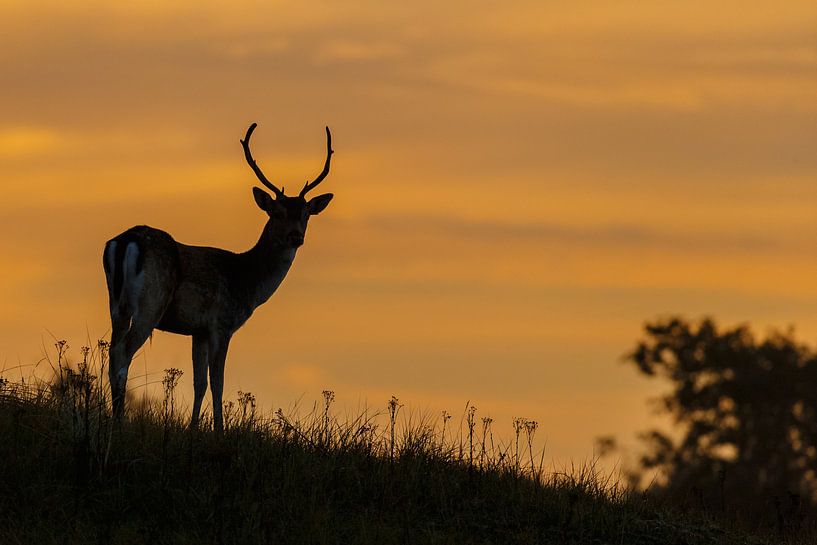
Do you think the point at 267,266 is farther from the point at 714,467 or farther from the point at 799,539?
the point at 714,467

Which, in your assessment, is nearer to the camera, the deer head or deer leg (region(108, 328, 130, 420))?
deer leg (region(108, 328, 130, 420))

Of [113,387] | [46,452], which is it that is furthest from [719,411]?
[46,452]

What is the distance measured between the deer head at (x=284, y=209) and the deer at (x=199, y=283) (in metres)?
0.01

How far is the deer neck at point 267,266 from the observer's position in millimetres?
16031

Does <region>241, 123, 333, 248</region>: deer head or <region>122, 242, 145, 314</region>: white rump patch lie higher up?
<region>241, 123, 333, 248</region>: deer head

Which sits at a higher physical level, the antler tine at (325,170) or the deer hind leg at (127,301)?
the antler tine at (325,170)

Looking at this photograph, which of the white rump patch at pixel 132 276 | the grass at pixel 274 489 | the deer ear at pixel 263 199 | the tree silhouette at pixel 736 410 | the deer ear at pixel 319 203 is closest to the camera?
the grass at pixel 274 489

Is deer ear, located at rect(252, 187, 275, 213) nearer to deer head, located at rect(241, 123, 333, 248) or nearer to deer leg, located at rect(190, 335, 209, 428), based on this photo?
Result: deer head, located at rect(241, 123, 333, 248)

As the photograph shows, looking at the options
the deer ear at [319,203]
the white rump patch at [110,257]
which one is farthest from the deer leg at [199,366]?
the deer ear at [319,203]

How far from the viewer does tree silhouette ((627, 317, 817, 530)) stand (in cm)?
3284

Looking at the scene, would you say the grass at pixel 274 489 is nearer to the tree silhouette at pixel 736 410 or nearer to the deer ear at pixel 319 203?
the deer ear at pixel 319 203

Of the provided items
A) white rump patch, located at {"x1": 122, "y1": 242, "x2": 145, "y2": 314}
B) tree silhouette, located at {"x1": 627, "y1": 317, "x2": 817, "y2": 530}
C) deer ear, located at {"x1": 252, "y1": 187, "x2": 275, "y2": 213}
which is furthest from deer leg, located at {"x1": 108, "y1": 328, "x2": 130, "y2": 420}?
tree silhouette, located at {"x1": 627, "y1": 317, "x2": 817, "y2": 530}

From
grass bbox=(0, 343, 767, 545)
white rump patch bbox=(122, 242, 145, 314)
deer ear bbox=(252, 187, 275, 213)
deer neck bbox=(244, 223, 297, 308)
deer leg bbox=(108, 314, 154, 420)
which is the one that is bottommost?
grass bbox=(0, 343, 767, 545)

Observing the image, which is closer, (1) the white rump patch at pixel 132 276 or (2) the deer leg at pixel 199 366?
(1) the white rump patch at pixel 132 276
